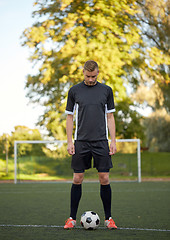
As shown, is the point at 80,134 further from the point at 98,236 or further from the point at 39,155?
the point at 39,155

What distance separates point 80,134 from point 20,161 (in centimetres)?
1349

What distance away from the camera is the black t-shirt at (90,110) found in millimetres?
4957

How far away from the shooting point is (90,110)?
4.96 metres

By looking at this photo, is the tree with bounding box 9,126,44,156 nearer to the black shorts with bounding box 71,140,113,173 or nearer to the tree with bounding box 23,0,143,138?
the tree with bounding box 23,0,143,138

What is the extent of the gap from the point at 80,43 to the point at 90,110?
1392cm

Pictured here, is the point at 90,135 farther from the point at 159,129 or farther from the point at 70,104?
the point at 159,129

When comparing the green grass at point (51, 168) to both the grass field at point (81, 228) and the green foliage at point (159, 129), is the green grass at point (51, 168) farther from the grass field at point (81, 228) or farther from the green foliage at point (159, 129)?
the grass field at point (81, 228)

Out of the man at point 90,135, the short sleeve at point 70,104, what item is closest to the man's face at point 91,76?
the man at point 90,135

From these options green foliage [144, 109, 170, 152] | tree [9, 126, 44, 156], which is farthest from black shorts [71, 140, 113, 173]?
green foliage [144, 109, 170, 152]

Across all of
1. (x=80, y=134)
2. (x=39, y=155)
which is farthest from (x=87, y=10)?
(x=80, y=134)

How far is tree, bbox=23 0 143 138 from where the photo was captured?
723 inches

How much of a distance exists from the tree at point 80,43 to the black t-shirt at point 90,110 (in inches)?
517

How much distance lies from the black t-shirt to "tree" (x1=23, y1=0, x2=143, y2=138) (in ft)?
43.1

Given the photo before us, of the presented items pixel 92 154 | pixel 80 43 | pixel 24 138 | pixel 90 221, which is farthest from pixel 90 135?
pixel 24 138
